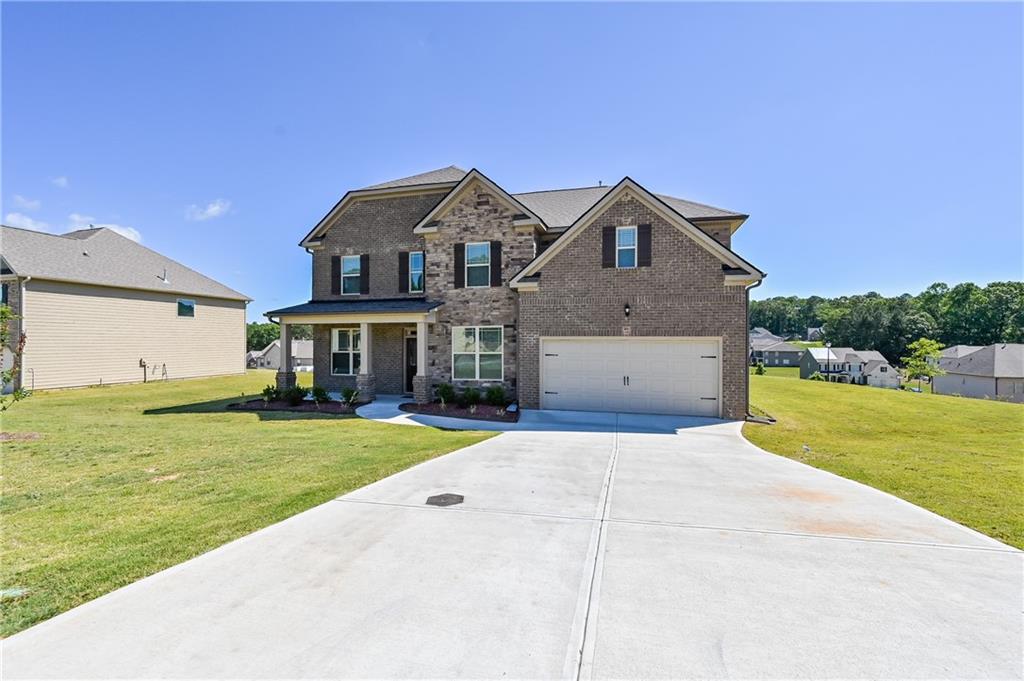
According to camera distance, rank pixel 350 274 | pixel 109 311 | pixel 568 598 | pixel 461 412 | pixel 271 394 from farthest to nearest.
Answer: pixel 109 311
pixel 350 274
pixel 271 394
pixel 461 412
pixel 568 598

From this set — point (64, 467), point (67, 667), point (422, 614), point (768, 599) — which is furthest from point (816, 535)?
point (64, 467)

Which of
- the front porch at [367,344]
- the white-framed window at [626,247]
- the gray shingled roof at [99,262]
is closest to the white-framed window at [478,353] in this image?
the front porch at [367,344]

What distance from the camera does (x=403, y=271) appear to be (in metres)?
17.4

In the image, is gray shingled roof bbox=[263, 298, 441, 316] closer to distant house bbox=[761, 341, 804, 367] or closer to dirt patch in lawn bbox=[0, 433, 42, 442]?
dirt patch in lawn bbox=[0, 433, 42, 442]

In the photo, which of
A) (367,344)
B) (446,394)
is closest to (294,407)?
(367,344)

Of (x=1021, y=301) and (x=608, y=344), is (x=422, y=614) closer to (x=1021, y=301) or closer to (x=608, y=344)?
(x=608, y=344)

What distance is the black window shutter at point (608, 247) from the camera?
13.6 meters

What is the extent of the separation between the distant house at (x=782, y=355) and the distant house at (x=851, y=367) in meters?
A: 16.5

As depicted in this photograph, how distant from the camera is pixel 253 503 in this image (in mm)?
5531

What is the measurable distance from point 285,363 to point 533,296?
32.2 ft

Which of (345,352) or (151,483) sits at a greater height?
(345,352)

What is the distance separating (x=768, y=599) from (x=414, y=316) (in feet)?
42.6

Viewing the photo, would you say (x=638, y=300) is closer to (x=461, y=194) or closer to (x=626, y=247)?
(x=626, y=247)

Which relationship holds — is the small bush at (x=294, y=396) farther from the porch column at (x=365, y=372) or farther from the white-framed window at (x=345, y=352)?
the white-framed window at (x=345, y=352)
